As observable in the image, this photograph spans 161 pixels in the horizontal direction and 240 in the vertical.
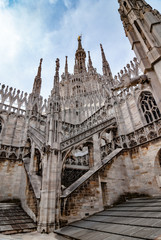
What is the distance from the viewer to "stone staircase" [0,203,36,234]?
620 centimetres

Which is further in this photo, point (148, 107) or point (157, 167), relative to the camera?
point (148, 107)

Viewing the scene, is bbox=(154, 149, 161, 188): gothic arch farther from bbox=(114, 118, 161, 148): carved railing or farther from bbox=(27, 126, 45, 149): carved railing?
bbox=(27, 126, 45, 149): carved railing

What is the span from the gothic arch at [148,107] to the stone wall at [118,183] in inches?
89.5

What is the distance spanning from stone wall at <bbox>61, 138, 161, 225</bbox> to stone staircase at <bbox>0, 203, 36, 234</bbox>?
1824 mm

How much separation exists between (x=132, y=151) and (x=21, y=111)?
11904 mm

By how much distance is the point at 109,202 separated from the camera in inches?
299

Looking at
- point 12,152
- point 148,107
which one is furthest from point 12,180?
point 148,107

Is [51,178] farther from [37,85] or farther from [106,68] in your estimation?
[106,68]

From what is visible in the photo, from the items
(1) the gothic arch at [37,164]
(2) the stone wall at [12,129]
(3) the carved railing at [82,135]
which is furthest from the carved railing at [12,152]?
(3) the carved railing at [82,135]

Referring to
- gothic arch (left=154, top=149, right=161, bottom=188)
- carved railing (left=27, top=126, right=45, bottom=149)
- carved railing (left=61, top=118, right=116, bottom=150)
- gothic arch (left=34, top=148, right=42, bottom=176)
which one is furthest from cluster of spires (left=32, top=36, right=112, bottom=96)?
gothic arch (left=154, top=149, right=161, bottom=188)

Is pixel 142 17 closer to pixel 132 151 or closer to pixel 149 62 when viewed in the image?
pixel 149 62

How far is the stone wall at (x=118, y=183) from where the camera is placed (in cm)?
684

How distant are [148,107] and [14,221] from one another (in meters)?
11.0

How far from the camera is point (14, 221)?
7105 millimetres
